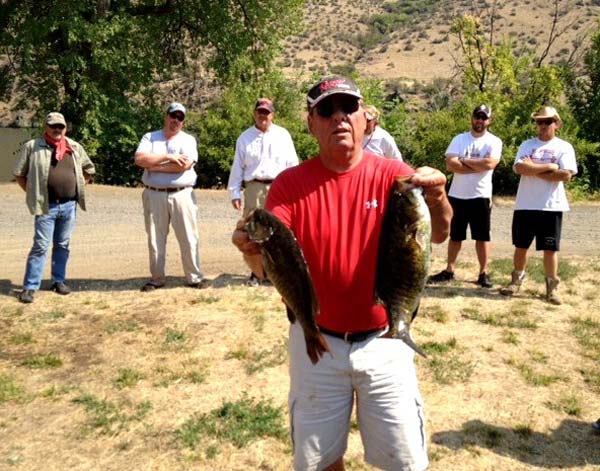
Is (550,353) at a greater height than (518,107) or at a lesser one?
lesser

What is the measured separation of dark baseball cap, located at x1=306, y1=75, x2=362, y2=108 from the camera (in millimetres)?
2838

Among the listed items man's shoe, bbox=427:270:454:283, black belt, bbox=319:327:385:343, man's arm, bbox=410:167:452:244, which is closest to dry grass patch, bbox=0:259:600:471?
man's shoe, bbox=427:270:454:283

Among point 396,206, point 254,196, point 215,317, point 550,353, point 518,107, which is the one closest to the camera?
point 396,206

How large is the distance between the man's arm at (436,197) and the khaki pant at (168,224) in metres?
4.83

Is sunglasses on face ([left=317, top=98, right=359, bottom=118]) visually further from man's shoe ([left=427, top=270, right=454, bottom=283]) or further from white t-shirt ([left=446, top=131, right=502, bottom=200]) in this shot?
man's shoe ([left=427, top=270, right=454, bottom=283])

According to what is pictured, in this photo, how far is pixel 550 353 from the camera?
5965 mm

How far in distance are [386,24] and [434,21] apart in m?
4.97

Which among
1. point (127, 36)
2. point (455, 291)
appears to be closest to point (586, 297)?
point (455, 291)

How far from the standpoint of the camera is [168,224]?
24.9 feet

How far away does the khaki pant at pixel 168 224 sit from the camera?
7.46m

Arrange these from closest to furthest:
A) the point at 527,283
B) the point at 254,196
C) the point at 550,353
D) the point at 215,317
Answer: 1. the point at 550,353
2. the point at 215,317
3. the point at 254,196
4. the point at 527,283

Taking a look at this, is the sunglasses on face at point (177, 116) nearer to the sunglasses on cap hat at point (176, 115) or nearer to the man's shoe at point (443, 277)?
the sunglasses on cap hat at point (176, 115)

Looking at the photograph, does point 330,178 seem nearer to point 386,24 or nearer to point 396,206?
point 396,206

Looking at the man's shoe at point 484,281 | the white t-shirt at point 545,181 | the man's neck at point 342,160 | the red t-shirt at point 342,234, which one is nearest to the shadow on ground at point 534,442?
the red t-shirt at point 342,234
